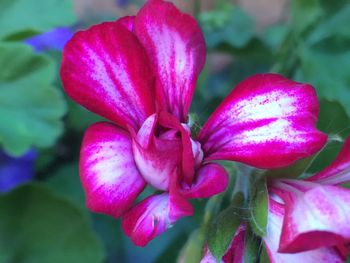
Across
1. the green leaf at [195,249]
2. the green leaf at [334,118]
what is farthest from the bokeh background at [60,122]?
the green leaf at [195,249]

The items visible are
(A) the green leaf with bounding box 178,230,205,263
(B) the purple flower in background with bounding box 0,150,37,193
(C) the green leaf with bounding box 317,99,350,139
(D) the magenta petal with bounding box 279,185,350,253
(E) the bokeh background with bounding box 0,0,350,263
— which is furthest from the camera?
(B) the purple flower in background with bounding box 0,150,37,193

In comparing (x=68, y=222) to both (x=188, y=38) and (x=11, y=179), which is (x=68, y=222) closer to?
(x=11, y=179)

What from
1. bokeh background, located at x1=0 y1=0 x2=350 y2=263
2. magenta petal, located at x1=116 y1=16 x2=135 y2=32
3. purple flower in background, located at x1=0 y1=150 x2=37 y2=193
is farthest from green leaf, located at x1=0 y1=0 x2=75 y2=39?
magenta petal, located at x1=116 y1=16 x2=135 y2=32

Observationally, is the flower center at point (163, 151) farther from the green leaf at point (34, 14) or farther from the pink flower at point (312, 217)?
the green leaf at point (34, 14)

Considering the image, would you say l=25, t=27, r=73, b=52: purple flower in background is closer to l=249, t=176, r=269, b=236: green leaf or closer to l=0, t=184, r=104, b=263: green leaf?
l=0, t=184, r=104, b=263: green leaf

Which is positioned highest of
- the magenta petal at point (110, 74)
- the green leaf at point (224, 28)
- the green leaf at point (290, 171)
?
the magenta petal at point (110, 74)

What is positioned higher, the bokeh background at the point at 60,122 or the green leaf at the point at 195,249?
the green leaf at the point at 195,249

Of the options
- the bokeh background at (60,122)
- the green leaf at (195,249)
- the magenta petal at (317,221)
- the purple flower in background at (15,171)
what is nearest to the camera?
the magenta petal at (317,221)
